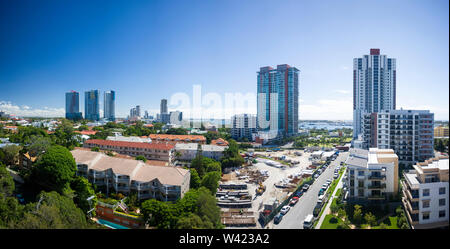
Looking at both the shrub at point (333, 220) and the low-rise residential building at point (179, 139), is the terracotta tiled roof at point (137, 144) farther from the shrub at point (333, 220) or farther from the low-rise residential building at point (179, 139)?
the shrub at point (333, 220)

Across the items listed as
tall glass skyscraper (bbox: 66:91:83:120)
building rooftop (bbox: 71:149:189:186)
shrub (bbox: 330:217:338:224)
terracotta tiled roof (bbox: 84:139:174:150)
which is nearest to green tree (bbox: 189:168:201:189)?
building rooftop (bbox: 71:149:189:186)

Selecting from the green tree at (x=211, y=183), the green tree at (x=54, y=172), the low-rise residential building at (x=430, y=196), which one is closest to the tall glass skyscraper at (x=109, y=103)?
the green tree at (x=54, y=172)

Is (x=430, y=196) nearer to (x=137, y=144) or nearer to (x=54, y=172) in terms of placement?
(x=54, y=172)

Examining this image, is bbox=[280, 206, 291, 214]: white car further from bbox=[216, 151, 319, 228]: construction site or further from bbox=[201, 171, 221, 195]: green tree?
bbox=[201, 171, 221, 195]: green tree

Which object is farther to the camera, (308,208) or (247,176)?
(247,176)

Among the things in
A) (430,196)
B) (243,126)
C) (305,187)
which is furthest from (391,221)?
(243,126)
